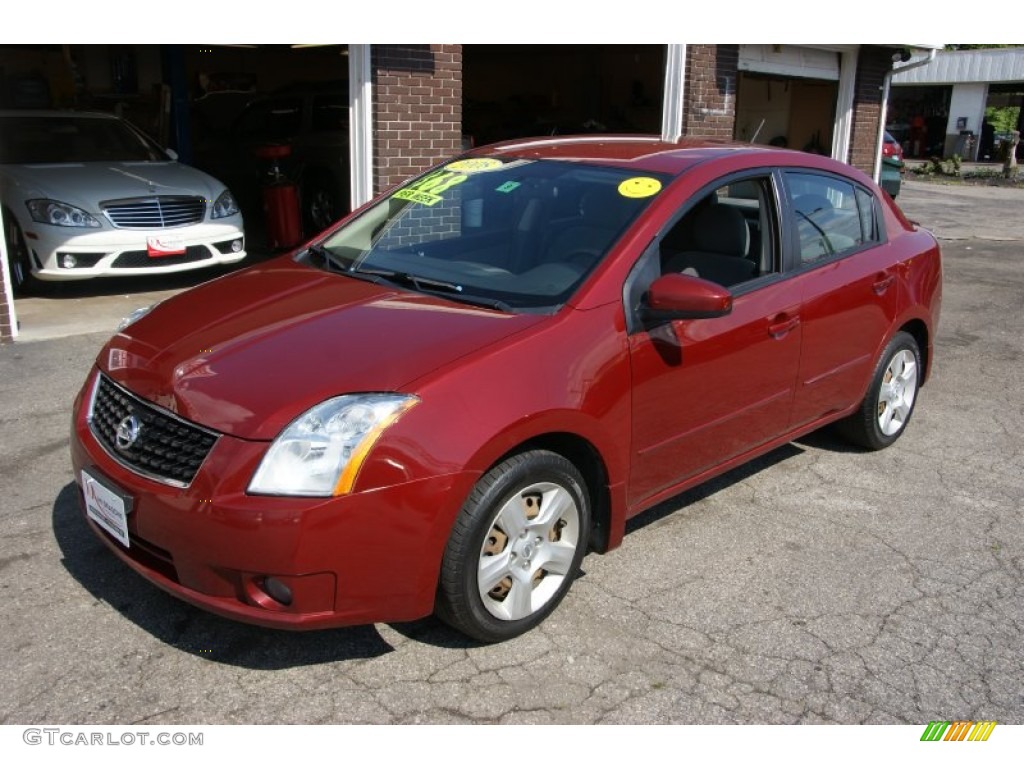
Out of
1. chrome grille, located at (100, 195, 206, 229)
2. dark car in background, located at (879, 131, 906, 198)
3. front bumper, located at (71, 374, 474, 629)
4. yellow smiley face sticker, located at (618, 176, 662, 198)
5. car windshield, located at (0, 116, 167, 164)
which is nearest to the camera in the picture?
front bumper, located at (71, 374, 474, 629)

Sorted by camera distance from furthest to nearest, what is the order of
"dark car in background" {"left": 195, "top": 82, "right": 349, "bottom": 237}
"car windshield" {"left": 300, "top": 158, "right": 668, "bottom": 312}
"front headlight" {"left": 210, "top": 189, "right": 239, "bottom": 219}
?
"dark car in background" {"left": 195, "top": 82, "right": 349, "bottom": 237}, "front headlight" {"left": 210, "top": 189, "right": 239, "bottom": 219}, "car windshield" {"left": 300, "top": 158, "right": 668, "bottom": 312}

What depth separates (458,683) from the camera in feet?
10.2

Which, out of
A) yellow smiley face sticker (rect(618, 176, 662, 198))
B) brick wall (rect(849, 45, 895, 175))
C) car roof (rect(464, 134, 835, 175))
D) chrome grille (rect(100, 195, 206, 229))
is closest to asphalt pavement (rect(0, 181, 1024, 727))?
yellow smiley face sticker (rect(618, 176, 662, 198))

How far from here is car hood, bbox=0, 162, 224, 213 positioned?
823cm

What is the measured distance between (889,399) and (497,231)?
2615mm

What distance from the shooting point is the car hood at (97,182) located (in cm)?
823

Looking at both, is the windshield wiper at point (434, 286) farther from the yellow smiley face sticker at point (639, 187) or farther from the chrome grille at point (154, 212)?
the chrome grille at point (154, 212)

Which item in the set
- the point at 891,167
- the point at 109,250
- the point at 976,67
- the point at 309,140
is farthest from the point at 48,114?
the point at 976,67

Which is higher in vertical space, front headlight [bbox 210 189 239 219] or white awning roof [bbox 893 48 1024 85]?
white awning roof [bbox 893 48 1024 85]

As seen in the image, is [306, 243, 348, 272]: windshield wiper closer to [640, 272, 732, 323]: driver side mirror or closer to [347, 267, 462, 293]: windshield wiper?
[347, 267, 462, 293]: windshield wiper

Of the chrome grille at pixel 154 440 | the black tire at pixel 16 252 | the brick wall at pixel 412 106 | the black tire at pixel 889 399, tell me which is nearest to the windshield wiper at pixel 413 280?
the chrome grille at pixel 154 440

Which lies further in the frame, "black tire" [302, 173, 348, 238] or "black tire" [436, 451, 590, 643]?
"black tire" [302, 173, 348, 238]

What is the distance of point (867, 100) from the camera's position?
14.3 metres

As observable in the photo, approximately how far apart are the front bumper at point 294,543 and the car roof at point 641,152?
1823 mm
